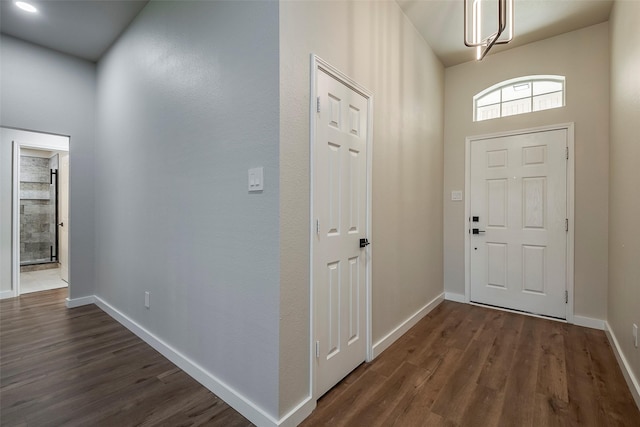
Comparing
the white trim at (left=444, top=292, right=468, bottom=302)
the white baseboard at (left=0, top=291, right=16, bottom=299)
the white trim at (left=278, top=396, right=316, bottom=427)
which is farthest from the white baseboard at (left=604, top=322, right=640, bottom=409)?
the white baseboard at (left=0, top=291, right=16, bottom=299)

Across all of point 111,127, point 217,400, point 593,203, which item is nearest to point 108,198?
point 111,127

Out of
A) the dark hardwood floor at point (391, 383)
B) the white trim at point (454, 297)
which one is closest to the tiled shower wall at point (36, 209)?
the dark hardwood floor at point (391, 383)

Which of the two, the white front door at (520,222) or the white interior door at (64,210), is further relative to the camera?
the white interior door at (64,210)

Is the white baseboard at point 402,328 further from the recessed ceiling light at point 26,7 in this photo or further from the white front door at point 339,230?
the recessed ceiling light at point 26,7

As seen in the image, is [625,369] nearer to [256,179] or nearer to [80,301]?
[256,179]

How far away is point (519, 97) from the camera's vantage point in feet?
11.2

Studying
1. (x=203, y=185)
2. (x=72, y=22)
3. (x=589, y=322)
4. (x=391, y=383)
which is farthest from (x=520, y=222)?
(x=72, y=22)

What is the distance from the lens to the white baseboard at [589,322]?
9.58 feet

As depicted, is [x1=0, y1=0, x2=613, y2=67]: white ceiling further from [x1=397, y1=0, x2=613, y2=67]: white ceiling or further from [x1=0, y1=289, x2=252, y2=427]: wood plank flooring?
[x1=0, y1=289, x2=252, y2=427]: wood plank flooring

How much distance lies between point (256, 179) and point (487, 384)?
6.87 feet

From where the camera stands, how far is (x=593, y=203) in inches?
116

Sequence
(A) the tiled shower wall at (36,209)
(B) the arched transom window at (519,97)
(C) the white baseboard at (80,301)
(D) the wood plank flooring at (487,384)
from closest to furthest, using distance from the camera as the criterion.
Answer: (D) the wood plank flooring at (487,384) < (B) the arched transom window at (519,97) < (C) the white baseboard at (80,301) < (A) the tiled shower wall at (36,209)

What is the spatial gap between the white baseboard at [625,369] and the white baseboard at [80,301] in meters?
5.25

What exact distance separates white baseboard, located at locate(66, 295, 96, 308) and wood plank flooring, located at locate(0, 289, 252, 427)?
50cm
